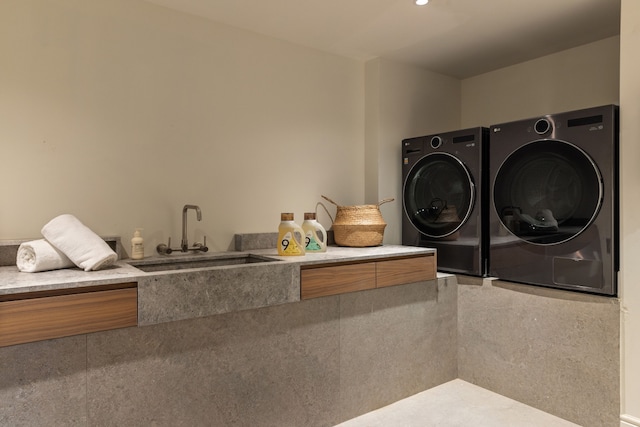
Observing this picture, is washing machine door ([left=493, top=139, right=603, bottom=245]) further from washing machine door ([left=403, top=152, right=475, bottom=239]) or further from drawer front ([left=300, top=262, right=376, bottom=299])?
drawer front ([left=300, top=262, right=376, bottom=299])

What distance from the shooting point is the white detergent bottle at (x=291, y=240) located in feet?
7.54

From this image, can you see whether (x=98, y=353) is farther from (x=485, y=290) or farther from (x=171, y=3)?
(x=485, y=290)

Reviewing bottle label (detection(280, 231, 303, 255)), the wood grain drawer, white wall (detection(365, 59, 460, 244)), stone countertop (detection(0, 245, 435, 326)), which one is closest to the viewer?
the wood grain drawer

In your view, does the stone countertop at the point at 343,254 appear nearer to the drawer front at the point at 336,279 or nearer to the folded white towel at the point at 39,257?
the drawer front at the point at 336,279

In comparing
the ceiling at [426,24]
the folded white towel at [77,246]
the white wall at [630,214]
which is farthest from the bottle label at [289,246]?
the white wall at [630,214]

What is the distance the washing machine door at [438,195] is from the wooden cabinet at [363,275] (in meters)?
0.31

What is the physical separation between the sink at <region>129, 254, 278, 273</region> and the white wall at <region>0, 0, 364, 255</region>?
6.1 inches

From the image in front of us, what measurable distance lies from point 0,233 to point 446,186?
2492 mm

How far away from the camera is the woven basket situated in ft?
9.00

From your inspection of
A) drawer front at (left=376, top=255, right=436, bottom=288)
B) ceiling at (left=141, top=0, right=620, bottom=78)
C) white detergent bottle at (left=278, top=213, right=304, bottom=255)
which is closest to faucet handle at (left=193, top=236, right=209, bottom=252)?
white detergent bottle at (left=278, top=213, right=304, bottom=255)

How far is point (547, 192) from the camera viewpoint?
7.52 feet

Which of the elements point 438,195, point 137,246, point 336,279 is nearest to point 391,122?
point 438,195

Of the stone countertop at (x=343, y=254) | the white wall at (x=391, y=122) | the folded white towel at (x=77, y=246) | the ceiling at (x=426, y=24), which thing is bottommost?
the stone countertop at (x=343, y=254)

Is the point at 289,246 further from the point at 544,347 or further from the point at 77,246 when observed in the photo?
the point at 544,347
